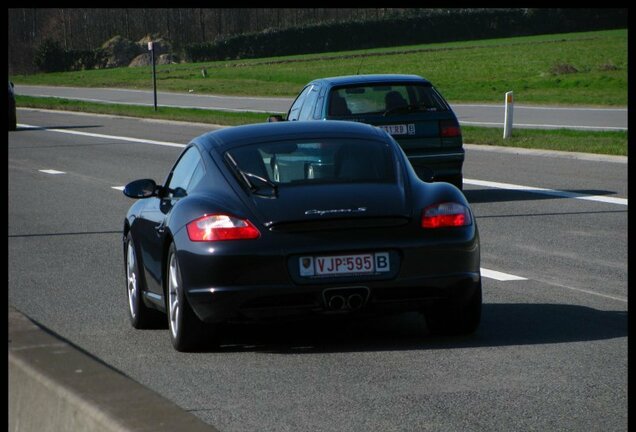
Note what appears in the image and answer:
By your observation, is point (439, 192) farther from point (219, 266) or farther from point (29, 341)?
point (29, 341)

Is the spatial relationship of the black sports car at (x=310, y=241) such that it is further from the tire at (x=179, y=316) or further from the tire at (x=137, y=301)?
the tire at (x=137, y=301)

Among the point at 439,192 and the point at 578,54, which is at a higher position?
the point at 439,192

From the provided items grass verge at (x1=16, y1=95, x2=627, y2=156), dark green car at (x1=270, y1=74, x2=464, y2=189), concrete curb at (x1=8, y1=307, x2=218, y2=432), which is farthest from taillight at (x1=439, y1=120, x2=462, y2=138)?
concrete curb at (x1=8, y1=307, x2=218, y2=432)

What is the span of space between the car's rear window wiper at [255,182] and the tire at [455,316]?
1111 millimetres

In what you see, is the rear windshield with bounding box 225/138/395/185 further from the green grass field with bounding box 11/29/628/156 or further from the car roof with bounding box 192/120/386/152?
the green grass field with bounding box 11/29/628/156

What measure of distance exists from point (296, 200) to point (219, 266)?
1.88ft

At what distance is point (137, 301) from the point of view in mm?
9180

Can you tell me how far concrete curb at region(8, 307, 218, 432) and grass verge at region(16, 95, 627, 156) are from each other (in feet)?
59.1

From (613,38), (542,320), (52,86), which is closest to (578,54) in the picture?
(613,38)

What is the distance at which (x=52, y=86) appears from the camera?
71062mm

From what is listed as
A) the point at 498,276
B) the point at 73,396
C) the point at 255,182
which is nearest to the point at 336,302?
the point at 255,182

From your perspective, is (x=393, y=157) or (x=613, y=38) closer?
(x=393, y=157)

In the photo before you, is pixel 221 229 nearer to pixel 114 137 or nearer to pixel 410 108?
pixel 410 108

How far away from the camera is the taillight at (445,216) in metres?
7.91
